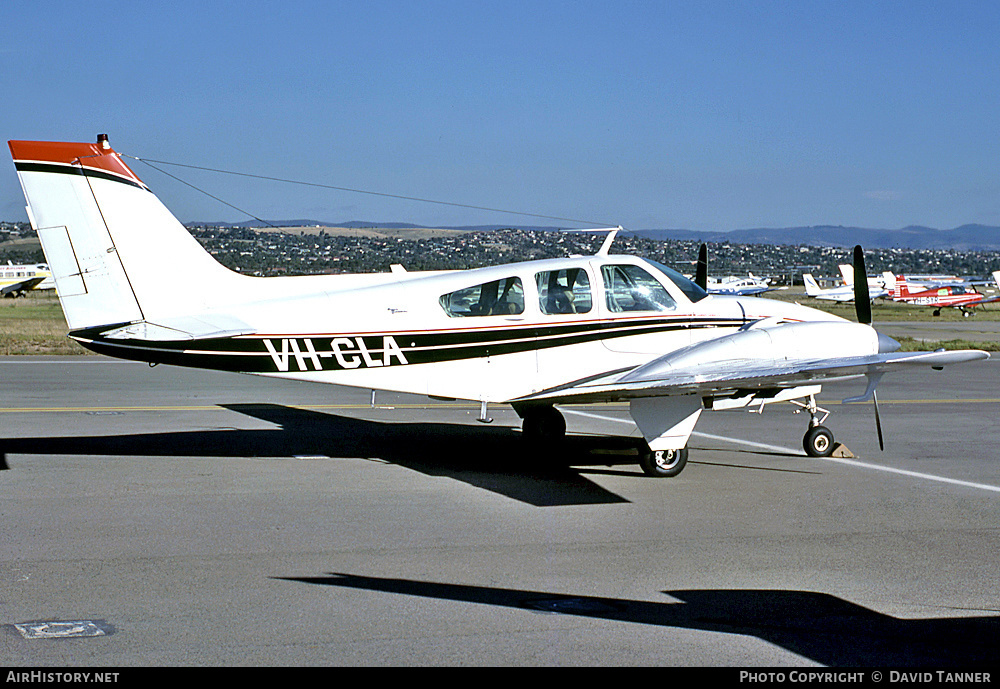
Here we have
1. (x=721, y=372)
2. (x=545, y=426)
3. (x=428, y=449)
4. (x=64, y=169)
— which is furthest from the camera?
(x=428, y=449)

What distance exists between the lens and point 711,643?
17.9 ft

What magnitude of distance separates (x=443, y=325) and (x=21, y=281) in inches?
3346

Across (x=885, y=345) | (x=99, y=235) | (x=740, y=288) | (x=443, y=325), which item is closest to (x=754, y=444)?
(x=885, y=345)

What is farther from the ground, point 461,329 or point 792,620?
point 461,329

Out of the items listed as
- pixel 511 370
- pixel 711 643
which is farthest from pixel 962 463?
pixel 711 643

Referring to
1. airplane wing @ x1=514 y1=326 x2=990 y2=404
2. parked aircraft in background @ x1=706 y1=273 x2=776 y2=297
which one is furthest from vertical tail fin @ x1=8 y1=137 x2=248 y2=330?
parked aircraft in background @ x1=706 y1=273 x2=776 y2=297

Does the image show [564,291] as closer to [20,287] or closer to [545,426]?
[545,426]

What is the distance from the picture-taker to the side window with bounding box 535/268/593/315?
10.9 meters

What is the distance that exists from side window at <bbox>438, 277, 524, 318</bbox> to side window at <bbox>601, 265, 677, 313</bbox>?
1043 mm

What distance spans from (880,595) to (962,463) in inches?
236

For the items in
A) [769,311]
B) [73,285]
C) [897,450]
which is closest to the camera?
[73,285]

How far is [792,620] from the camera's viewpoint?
19.5 feet

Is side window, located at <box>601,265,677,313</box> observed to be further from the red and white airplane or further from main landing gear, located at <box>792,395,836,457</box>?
the red and white airplane

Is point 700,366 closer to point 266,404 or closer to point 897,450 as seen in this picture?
point 897,450
